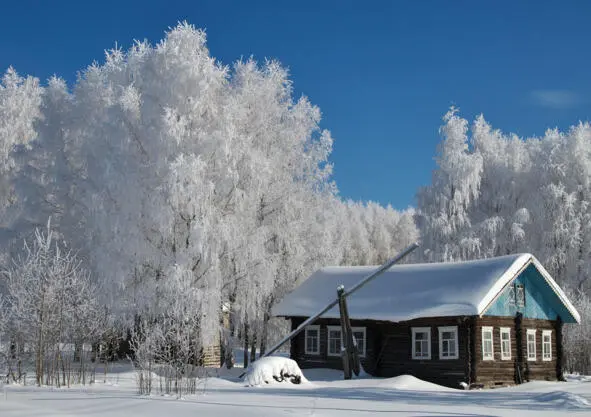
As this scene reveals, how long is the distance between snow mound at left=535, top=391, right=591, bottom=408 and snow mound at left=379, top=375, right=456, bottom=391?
4.06 metres

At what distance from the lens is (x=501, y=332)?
2761 cm

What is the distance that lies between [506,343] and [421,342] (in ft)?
11.3

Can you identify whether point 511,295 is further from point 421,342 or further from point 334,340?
point 334,340

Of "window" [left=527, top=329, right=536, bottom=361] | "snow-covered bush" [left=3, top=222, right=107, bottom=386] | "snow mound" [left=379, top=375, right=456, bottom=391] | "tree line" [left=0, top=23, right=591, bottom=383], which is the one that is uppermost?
"tree line" [left=0, top=23, right=591, bottom=383]

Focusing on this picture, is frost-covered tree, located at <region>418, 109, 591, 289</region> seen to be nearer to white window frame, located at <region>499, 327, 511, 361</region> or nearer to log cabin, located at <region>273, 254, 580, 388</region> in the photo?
log cabin, located at <region>273, 254, 580, 388</region>

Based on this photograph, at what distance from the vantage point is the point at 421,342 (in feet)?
89.7

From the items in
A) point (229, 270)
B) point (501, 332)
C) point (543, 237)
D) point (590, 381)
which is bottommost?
point (590, 381)

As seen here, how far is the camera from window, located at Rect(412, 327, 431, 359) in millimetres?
27094

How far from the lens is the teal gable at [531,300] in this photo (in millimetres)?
27609

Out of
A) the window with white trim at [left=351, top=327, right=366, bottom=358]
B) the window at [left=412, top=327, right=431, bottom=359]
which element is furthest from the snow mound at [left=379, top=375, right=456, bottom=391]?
the window with white trim at [left=351, top=327, right=366, bottom=358]

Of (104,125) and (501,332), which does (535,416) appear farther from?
(104,125)

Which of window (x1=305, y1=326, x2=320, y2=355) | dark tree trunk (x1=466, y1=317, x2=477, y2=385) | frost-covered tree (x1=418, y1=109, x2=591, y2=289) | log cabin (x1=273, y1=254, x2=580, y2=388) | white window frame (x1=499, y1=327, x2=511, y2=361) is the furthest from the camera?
frost-covered tree (x1=418, y1=109, x2=591, y2=289)

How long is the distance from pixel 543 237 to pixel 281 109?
19502 millimetres

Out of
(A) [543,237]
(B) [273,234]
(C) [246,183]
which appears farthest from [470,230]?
(C) [246,183]
